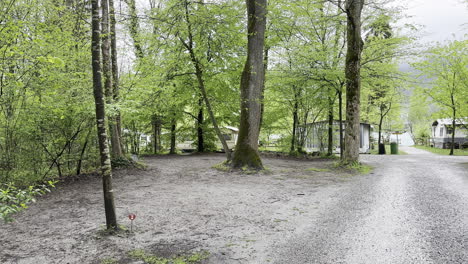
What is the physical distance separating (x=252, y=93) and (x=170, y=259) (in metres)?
7.13

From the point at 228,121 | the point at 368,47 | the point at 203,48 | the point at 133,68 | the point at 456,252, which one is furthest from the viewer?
the point at 228,121

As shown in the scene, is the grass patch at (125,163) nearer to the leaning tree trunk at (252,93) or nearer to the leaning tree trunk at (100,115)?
the leaning tree trunk at (252,93)

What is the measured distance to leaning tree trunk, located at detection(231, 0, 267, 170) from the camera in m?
9.69

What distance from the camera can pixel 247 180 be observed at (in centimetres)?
812

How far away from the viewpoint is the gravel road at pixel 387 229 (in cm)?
334

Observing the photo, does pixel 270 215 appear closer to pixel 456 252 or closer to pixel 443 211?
pixel 456 252

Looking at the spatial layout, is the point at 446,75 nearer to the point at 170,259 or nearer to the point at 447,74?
the point at 447,74

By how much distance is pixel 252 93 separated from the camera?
384 inches

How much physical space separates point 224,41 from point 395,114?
23.1 m

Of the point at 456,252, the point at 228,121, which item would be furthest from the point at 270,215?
the point at 228,121

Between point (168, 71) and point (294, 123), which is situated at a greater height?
point (168, 71)

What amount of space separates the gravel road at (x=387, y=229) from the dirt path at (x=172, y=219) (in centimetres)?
32

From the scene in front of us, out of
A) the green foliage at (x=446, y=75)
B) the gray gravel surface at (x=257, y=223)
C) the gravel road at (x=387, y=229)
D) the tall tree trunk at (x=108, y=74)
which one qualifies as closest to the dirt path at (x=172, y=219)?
the gray gravel surface at (x=257, y=223)

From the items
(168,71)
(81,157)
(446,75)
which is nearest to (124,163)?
(81,157)
